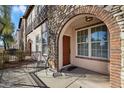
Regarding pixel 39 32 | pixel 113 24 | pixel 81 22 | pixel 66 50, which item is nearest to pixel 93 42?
pixel 81 22

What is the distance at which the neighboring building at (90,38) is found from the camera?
147 inches

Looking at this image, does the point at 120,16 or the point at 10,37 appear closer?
the point at 120,16

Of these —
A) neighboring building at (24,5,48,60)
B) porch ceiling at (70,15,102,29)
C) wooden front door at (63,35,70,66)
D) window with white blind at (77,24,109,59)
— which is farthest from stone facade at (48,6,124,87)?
neighboring building at (24,5,48,60)

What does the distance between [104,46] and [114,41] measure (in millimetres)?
2499

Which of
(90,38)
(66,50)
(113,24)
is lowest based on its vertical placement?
(66,50)

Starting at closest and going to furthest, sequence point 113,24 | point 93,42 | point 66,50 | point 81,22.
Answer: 1. point 113,24
2. point 93,42
3. point 81,22
4. point 66,50

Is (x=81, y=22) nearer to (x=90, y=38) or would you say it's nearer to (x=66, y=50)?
(x=90, y=38)

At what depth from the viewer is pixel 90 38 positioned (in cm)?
712

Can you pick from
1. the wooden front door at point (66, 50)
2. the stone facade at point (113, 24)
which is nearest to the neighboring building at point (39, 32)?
the wooden front door at point (66, 50)

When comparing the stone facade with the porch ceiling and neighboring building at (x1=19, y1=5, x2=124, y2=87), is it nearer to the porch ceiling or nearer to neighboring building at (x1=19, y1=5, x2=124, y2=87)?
neighboring building at (x1=19, y1=5, x2=124, y2=87)

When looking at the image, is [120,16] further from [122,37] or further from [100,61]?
[100,61]

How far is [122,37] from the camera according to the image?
359 cm
